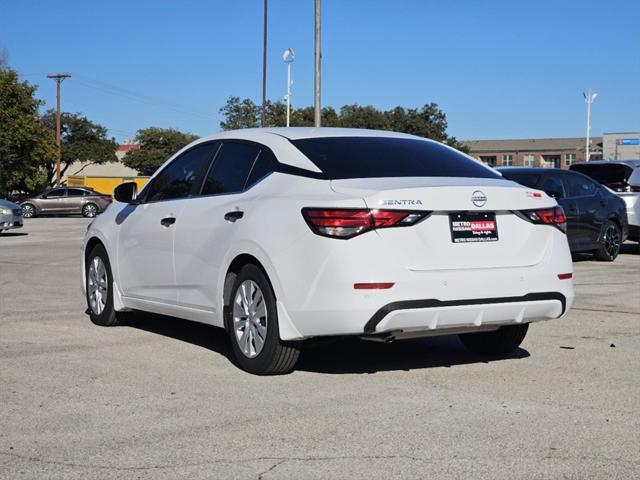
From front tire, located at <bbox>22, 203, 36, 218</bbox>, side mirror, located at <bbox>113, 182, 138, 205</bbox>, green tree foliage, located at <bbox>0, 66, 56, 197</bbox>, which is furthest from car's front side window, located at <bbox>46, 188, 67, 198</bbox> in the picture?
side mirror, located at <bbox>113, 182, 138, 205</bbox>

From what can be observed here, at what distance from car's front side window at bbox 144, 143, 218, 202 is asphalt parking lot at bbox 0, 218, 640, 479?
4.04 feet

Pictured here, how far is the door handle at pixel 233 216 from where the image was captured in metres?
6.52

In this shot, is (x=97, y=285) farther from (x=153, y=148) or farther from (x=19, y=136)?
(x=153, y=148)

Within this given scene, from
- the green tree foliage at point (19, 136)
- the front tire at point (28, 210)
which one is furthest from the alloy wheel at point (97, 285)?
the green tree foliage at point (19, 136)

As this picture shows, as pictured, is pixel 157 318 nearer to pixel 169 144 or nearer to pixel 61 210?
pixel 61 210

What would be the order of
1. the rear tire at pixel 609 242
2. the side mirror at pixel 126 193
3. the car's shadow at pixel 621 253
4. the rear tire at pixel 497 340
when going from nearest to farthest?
1. the rear tire at pixel 497 340
2. the side mirror at pixel 126 193
3. the rear tire at pixel 609 242
4. the car's shadow at pixel 621 253

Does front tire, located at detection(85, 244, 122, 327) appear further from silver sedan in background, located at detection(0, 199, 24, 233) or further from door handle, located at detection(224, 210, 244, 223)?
silver sedan in background, located at detection(0, 199, 24, 233)

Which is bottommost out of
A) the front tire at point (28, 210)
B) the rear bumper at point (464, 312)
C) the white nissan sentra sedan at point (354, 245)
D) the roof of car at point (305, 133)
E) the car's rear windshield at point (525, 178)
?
the front tire at point (28, 210)

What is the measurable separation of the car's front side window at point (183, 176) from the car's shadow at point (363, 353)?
1.24 m

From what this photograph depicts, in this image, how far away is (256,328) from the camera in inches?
252

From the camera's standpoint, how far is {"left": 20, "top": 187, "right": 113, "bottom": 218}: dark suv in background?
4669 centimetres

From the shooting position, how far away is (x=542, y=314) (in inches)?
248

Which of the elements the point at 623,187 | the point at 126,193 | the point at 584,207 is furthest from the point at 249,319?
the point at 623,187

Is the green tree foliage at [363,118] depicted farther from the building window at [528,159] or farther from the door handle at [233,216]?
the door handle at [233,216]
